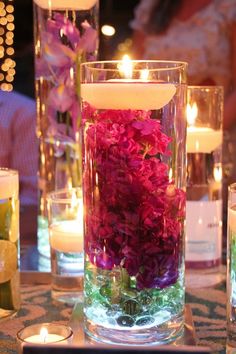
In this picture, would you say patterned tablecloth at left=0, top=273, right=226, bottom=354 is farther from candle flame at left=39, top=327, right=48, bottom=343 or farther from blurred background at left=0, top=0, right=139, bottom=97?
blurred background at left=0, top=0, right=139, bottom=97

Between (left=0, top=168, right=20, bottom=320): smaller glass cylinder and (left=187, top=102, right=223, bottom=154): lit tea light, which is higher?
(left=187, top=102, right=223, bottom=154): lit tea light

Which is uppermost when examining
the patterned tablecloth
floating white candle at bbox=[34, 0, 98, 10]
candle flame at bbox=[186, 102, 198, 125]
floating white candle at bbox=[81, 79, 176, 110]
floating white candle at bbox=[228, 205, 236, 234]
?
floating white candle at bbox=[34, 0, 98, 10]

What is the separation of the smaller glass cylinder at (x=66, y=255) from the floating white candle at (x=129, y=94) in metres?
0.24

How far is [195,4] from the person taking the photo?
1998 mm

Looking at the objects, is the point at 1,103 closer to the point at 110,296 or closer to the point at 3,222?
the point at 3,222

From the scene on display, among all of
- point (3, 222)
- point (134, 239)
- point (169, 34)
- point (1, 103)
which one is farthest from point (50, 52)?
point (169, 34)

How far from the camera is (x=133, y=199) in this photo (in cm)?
62

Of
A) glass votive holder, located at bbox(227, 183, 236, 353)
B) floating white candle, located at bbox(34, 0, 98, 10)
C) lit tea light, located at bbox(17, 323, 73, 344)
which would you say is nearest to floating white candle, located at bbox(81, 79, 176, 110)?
glass votive holder, located at bbox(227, 183, 236, 353)

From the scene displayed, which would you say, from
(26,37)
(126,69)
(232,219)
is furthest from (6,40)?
(26,37)

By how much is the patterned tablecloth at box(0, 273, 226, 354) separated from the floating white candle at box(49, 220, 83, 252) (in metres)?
0.07

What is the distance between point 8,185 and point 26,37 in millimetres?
1018

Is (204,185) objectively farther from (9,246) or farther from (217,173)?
(9,246)

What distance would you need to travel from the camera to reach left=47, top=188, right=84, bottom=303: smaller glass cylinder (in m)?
0.82

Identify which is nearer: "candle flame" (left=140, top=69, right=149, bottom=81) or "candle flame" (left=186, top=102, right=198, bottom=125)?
"candle flame" (left=140, top=69, right=149, bottom=81)
